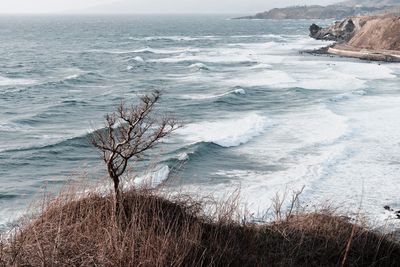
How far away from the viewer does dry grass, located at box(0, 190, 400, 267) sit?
586 cm

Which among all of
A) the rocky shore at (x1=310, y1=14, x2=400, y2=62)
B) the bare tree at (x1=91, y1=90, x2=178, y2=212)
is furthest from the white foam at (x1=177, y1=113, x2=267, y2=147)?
the rocky shore at (x1=310, y1=14, x2=400, y2=62)

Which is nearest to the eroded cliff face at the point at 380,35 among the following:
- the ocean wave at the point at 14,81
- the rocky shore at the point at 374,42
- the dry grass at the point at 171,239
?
the rocky shore at the point at 374,42

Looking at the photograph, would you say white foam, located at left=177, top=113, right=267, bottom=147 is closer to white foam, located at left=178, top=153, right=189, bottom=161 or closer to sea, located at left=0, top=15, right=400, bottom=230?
sea, located at left=0, top=15, right=400, bottom=230

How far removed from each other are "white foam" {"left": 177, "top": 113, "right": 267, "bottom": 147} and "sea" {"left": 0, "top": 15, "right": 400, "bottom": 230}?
0.05 m

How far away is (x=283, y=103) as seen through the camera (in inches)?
1414

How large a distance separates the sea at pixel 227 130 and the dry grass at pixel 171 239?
646 mm

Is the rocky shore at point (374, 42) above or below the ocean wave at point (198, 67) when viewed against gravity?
above

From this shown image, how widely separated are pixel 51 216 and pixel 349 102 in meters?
30.8

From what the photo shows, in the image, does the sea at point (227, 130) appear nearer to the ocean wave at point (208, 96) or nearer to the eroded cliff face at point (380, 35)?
the ocean wave at point (208, 96)

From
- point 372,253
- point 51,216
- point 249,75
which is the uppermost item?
point 51,216

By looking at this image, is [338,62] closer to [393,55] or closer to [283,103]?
[393,55]

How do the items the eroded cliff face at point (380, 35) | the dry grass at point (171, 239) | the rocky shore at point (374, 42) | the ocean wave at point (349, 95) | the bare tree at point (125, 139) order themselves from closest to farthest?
the dry grass at point (171, 239), the bare tree at point (125, 139), the ocean wave at point (349, 95), the rocky shore at point (374, 42), the eroded cliff face at point (380, 35)

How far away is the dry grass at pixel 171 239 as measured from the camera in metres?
5.86

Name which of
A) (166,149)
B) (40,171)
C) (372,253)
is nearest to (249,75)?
(166,149)
